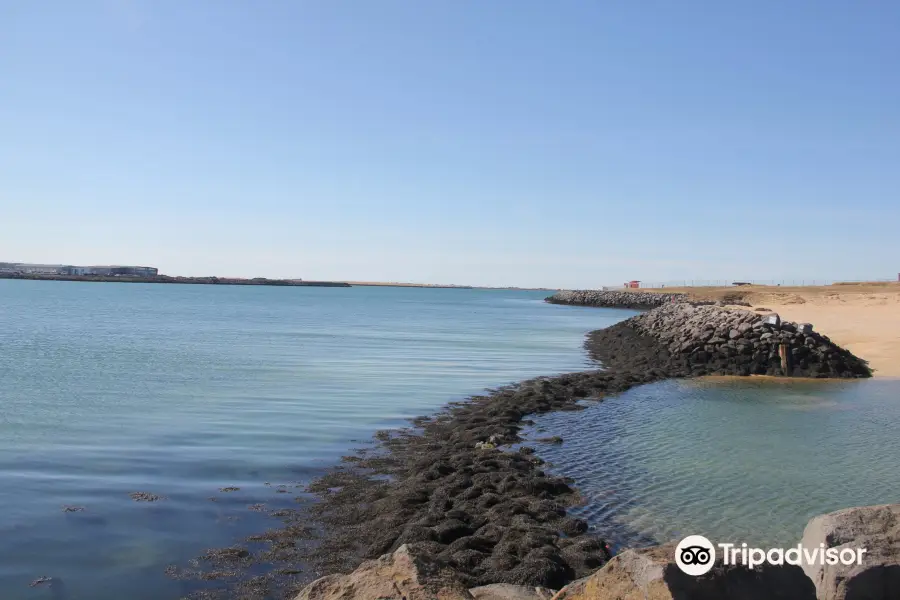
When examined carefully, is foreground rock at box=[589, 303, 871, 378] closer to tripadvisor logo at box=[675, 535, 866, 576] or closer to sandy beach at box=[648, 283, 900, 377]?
sandy beach at box=[648, 283, 900, 377]

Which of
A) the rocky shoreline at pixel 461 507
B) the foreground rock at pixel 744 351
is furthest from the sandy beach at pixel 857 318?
the rocky shoreline at pixel 461 507

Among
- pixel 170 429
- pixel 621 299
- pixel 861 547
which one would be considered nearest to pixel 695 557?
pixel 861 547

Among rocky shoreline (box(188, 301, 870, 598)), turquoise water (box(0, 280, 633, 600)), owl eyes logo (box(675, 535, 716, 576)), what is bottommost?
turquoise water (box(0, 280, 633, 600))

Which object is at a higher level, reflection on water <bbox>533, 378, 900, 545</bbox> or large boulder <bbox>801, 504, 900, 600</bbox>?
large boulder <bbox>801, 504, 900, 600</bbox>

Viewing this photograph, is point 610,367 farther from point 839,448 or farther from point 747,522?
point 747,522

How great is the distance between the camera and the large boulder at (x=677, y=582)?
11.8ft

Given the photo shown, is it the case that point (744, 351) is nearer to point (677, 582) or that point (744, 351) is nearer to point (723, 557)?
point (723, 557)

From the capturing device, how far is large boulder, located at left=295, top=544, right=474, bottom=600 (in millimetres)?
4344

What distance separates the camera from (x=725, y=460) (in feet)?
37.1

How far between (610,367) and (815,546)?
22.0m

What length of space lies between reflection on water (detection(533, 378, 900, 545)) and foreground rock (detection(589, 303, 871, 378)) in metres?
4.41

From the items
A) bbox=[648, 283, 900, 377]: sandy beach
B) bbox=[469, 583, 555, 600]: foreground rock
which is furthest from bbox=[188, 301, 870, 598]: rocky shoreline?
bbox=[648, 283, 900, 377]: sandy beach

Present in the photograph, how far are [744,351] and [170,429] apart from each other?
65.4ft

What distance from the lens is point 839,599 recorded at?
13.6 ft
